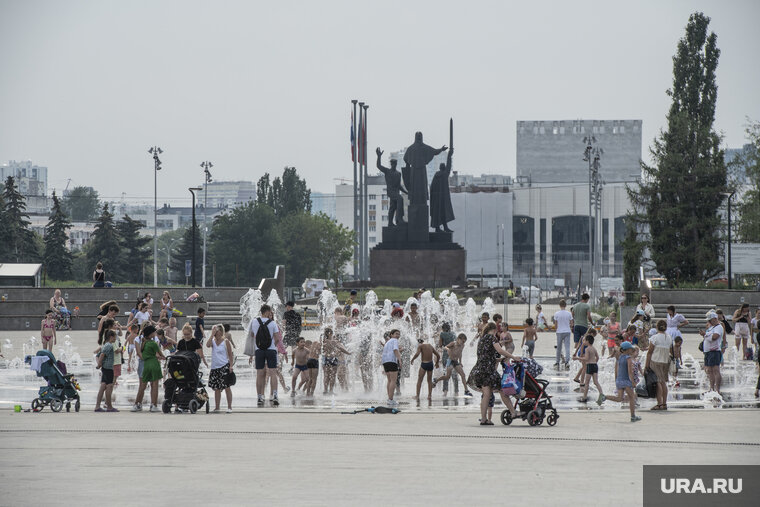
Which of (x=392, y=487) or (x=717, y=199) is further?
(x=717, y=199)

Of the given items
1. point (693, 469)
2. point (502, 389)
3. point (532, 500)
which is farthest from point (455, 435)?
point (532, 500)

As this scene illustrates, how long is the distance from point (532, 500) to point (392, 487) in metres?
1.27

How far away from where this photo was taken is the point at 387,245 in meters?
59.4

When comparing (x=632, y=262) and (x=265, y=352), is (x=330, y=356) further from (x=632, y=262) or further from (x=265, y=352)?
(x=632, y=262)

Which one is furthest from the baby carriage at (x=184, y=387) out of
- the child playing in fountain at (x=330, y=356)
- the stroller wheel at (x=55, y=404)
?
the child playing in fountain at (x=330, y=356)

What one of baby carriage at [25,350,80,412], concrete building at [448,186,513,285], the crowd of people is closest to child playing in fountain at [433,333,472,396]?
the crowd of people

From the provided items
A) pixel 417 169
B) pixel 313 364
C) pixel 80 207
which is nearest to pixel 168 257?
pixel 80 207

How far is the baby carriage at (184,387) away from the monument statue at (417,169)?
42850 millimetres

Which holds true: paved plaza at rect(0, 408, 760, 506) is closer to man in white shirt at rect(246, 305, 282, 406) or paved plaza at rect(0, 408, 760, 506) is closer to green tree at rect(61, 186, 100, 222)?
man in white shirt at rect(246, 305, 282, 406)

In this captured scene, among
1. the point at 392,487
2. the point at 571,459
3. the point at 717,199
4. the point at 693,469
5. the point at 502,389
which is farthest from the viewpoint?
the point at 717,199

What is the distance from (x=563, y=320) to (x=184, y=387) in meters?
9.81

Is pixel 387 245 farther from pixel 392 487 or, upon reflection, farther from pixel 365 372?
pixel 392 487

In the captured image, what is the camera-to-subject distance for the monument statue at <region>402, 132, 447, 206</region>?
5812 centimetres

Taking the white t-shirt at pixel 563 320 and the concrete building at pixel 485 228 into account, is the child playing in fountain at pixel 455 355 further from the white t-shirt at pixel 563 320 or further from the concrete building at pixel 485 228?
the concrete building at pixel 485 228
